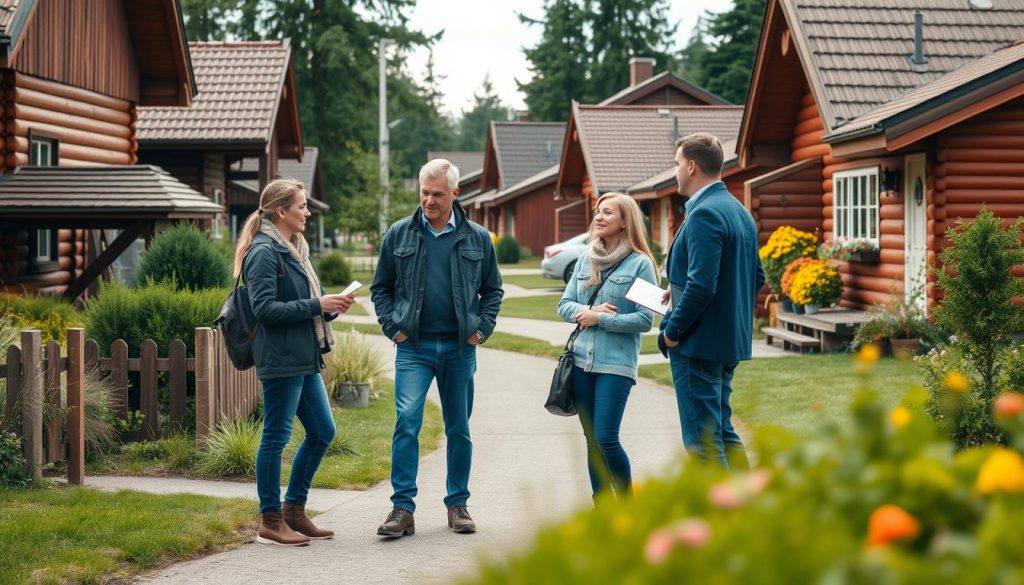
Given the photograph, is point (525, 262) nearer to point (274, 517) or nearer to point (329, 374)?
point (329, 374)

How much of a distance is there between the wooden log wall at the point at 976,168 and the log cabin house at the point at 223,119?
14358 mm

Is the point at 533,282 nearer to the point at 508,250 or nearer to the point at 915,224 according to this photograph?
the point at 508,250

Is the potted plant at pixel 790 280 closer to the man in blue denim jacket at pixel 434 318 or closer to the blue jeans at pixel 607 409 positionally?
the man in blue denim jacket at pixel 434 318

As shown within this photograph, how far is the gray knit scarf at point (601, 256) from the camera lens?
6.73 m

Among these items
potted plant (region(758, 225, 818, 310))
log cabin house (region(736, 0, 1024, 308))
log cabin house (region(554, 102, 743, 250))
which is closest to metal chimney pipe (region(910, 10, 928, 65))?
log cabin house (region(736, 0, 1024, 308))

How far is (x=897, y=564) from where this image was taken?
1553 mm

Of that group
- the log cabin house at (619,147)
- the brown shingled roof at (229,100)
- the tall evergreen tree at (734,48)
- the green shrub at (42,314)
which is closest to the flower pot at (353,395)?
the green shrub at (42,314)

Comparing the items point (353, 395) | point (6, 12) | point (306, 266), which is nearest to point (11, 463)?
point (306, 266)

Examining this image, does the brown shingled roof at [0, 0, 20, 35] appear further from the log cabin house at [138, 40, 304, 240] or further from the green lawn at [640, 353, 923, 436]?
the log cabin house at [138, 40, 304, 240]

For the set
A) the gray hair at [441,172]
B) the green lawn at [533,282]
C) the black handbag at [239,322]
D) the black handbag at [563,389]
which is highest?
the gray hair at [441,172]

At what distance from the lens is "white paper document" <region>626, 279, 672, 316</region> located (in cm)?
639

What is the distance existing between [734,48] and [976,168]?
49.7 m

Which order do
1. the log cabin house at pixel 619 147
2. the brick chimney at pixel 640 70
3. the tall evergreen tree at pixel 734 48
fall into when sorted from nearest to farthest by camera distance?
the log cabin house at pixel 619 147, the brick chimney at pixel 640 70, the tall evergreen tree at pixel 734 48

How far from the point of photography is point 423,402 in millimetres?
7012
